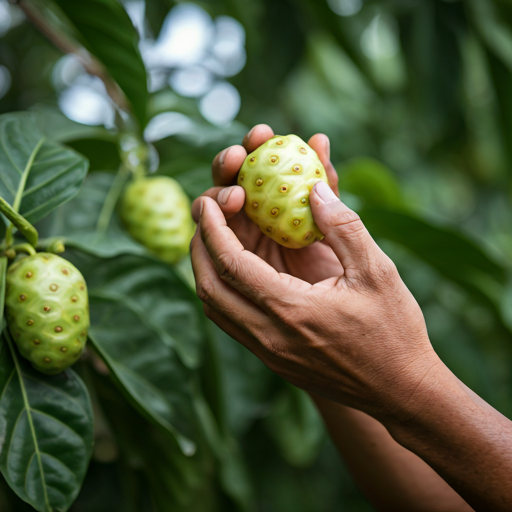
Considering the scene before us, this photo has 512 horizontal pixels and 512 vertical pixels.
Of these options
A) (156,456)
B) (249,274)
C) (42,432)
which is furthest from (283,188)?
(156,456)

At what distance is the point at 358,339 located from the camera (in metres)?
0.72

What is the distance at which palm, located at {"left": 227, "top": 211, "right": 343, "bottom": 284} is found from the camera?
0.98m

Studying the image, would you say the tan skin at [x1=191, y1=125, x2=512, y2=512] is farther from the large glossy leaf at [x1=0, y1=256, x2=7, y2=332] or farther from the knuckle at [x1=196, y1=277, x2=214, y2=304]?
the large glossy leaf at [x1=0, y1=256, x2=7, y2=332]

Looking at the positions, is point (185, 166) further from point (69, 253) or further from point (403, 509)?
point (403, 509)

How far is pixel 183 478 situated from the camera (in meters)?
1.17

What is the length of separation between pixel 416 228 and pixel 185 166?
0.64 m

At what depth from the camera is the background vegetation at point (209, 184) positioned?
1078mm

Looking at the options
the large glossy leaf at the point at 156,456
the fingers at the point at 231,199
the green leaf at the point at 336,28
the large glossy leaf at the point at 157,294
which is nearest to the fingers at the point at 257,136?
the fingers at the point at 231,199

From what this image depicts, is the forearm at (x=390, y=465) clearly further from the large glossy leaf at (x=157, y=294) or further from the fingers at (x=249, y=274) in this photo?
the fingers at (x=249, y=274)

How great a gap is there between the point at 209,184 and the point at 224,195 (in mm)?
483

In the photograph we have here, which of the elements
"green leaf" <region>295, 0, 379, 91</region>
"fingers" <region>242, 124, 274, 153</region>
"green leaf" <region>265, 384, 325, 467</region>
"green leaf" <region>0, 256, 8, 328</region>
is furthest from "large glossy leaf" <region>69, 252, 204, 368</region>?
"green leaf" <region>295, 0, 379, 91</region>

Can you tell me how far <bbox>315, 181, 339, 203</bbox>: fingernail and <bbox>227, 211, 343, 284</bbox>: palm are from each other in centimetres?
22

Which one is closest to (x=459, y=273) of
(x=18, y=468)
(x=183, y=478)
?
(x=183, y=478)

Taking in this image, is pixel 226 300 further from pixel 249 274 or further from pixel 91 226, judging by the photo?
pixel 91 226
